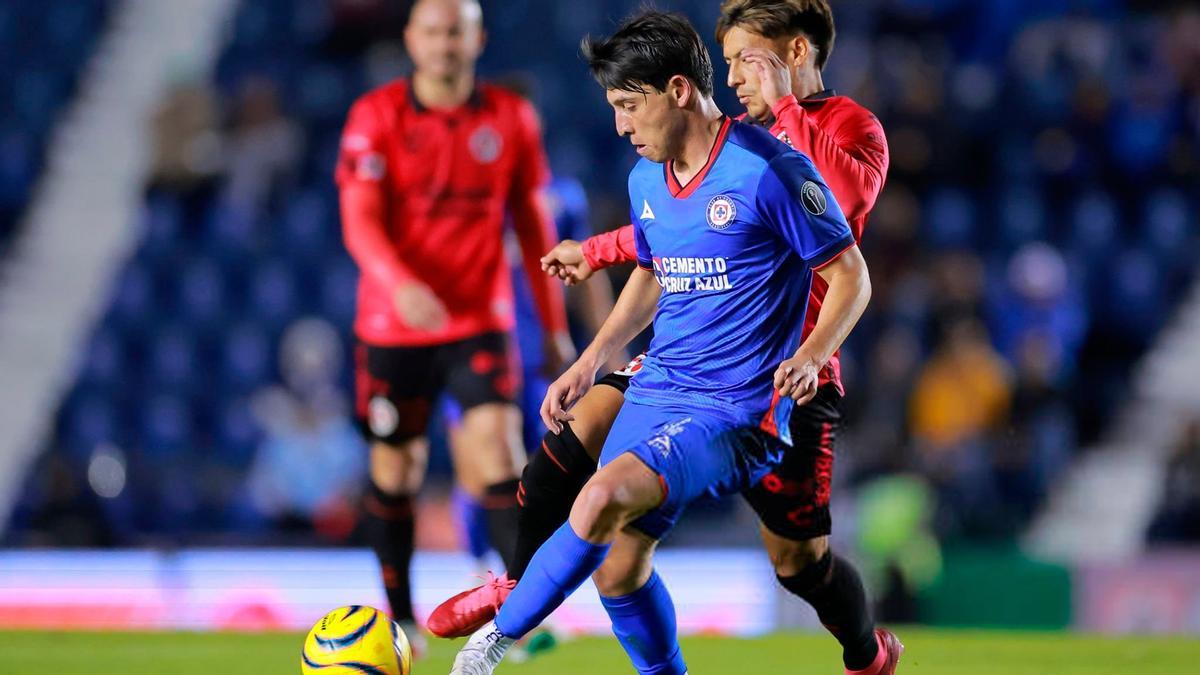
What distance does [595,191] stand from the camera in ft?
44.2

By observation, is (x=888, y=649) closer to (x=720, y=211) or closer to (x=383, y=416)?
(x=720, y=211)

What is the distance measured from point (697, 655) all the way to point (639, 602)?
2700mm

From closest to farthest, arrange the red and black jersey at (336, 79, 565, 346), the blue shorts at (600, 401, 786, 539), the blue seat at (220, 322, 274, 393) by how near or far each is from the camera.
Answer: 1. the blue shorts at (600, 401, 786, 539)
2. the red and black jersey at (336, 79, 565, 346)
3. the blue seat at (220, 322, 274, 393)

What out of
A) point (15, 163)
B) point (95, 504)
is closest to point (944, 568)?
point (95, 504)

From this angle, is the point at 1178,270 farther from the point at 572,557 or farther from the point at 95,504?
the point at 572,557

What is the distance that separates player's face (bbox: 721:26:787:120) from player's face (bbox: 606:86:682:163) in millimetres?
350

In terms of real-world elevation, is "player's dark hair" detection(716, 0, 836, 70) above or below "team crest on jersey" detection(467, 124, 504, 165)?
above

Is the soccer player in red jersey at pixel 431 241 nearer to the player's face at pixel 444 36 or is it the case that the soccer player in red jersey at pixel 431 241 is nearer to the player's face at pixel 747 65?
the player's face at pixel 444 36

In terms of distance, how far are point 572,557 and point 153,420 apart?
27.7ft

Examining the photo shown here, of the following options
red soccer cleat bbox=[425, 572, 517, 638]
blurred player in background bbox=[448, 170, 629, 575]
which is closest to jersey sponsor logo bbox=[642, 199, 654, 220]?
red soccer cleat bbox=[425, 572, 517, 638]

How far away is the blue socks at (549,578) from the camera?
4406mm

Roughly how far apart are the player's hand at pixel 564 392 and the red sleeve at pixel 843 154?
0.85m

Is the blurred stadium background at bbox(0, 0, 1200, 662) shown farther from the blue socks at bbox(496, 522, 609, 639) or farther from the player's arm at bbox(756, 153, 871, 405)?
the blue socks at bbox(496, 522, 609, 639)

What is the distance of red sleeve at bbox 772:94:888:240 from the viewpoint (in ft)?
15.1
